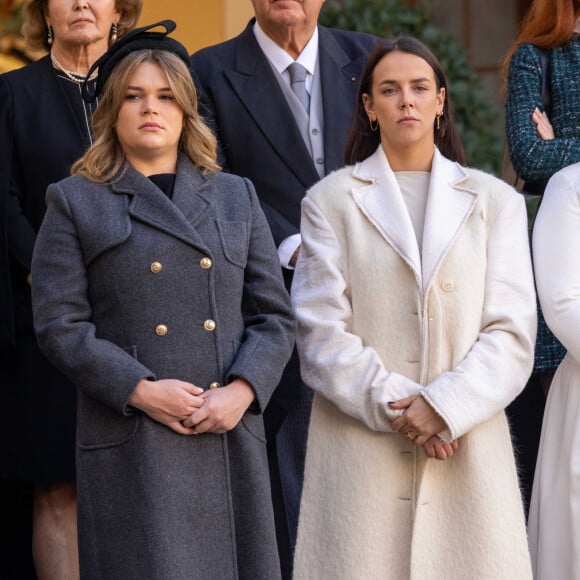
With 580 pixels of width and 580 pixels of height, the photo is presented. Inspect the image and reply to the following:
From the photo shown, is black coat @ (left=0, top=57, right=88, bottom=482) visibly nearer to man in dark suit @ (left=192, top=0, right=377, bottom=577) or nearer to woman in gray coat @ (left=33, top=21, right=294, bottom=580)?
man in dark suit @ (left=192, top=0, right=377, bottom=577)

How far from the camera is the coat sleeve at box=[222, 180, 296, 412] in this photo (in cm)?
443

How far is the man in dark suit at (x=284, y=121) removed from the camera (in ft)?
17.5

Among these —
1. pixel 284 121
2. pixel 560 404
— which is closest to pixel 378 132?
pixel 284 121

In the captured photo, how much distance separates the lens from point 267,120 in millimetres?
5391

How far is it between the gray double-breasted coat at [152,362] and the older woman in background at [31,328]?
83 cm

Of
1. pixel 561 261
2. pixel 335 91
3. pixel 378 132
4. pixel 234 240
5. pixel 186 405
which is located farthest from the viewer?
pixel 335 91

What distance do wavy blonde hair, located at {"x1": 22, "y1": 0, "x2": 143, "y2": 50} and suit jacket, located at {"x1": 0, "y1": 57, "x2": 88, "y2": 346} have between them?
22 centimetres

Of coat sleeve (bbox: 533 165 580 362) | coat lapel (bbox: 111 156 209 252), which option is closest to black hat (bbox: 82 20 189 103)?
coat lapel (bbox: 111 156 209 252)

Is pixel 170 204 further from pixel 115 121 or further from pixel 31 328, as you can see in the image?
pixel 31 328

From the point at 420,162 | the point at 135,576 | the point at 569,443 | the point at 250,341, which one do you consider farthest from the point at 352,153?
the point at 135,576

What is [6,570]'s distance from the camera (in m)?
5.86

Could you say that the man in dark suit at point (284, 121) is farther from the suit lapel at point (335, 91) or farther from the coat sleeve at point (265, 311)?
the coat sleeve at point (265, 311)

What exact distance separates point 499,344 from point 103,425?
3.79ft

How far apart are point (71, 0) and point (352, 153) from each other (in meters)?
1.23
